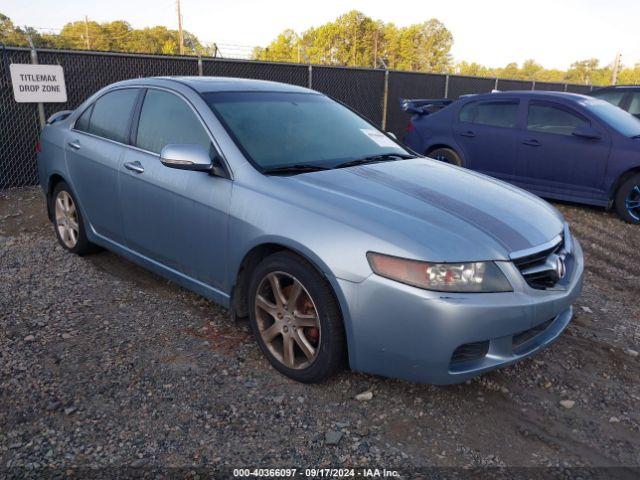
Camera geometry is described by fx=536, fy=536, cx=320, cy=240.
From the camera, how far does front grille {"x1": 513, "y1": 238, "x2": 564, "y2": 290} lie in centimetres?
271

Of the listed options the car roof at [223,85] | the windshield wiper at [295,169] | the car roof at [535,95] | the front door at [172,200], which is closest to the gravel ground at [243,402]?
the front door at [172,200]

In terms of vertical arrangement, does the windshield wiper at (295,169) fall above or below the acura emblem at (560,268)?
above

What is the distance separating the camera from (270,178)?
309 cm

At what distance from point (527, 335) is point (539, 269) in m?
0.35

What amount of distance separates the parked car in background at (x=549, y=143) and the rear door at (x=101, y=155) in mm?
5384

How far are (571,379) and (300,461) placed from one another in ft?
5.74

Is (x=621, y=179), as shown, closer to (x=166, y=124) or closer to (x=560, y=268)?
(x=560, y=268)

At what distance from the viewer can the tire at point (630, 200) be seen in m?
6.83

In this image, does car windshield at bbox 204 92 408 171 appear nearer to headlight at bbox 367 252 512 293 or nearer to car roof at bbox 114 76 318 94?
car roof at bbox 114 76 318 94

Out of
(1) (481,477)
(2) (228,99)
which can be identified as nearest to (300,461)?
(1) (481,477)

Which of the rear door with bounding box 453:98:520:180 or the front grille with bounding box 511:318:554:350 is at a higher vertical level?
the rear door with bounding box 453:98:520:180

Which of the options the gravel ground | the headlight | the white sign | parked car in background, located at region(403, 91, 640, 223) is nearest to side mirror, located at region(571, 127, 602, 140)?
parked car in background, located at region(403, 91, 640, 223)

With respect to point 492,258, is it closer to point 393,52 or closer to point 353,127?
point 353,127

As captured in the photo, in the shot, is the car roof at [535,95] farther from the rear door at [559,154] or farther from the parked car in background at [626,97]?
the parked car in background at [626,97]
